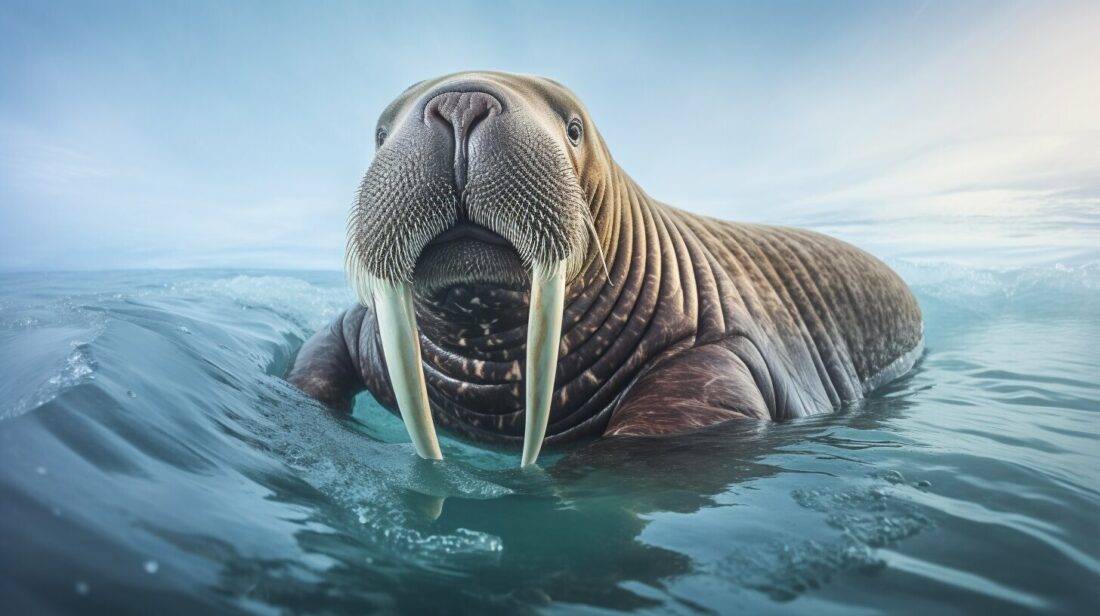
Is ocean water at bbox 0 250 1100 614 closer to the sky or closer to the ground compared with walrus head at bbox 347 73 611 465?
closer to the ground

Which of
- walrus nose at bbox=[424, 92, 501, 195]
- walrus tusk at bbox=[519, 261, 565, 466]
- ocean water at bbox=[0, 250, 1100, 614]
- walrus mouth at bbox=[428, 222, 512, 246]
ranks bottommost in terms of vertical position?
ocean water at bbox=[0, 250, 1100, 614]

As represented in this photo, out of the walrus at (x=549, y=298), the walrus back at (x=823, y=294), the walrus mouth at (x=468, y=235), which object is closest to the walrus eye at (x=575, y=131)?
the walrus at (x=549, y=298)

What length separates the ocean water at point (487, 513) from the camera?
1.47 m

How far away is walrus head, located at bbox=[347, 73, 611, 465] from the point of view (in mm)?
2973

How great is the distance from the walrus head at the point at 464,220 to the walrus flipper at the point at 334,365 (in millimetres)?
1779

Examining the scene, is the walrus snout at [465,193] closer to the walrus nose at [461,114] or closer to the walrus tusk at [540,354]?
the walrus nose at [461,114]

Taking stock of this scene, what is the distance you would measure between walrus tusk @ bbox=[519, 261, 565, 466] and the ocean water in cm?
18

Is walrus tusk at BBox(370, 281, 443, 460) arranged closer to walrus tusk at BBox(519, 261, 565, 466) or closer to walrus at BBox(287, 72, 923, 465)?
walrus at BBox(287, 72, 923, 465)

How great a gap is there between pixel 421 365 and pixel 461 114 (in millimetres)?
1103

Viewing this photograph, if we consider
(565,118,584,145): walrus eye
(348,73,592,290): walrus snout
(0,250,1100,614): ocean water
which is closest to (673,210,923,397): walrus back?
(0,250,1100,614): ocean water

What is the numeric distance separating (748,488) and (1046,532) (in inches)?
35.0

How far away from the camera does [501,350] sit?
3.92 meters

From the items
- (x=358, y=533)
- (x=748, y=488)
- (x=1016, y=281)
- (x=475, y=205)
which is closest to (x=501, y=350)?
(x=475, y=205)

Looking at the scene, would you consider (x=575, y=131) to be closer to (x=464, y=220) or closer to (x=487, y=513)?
(x=464, y=220)
